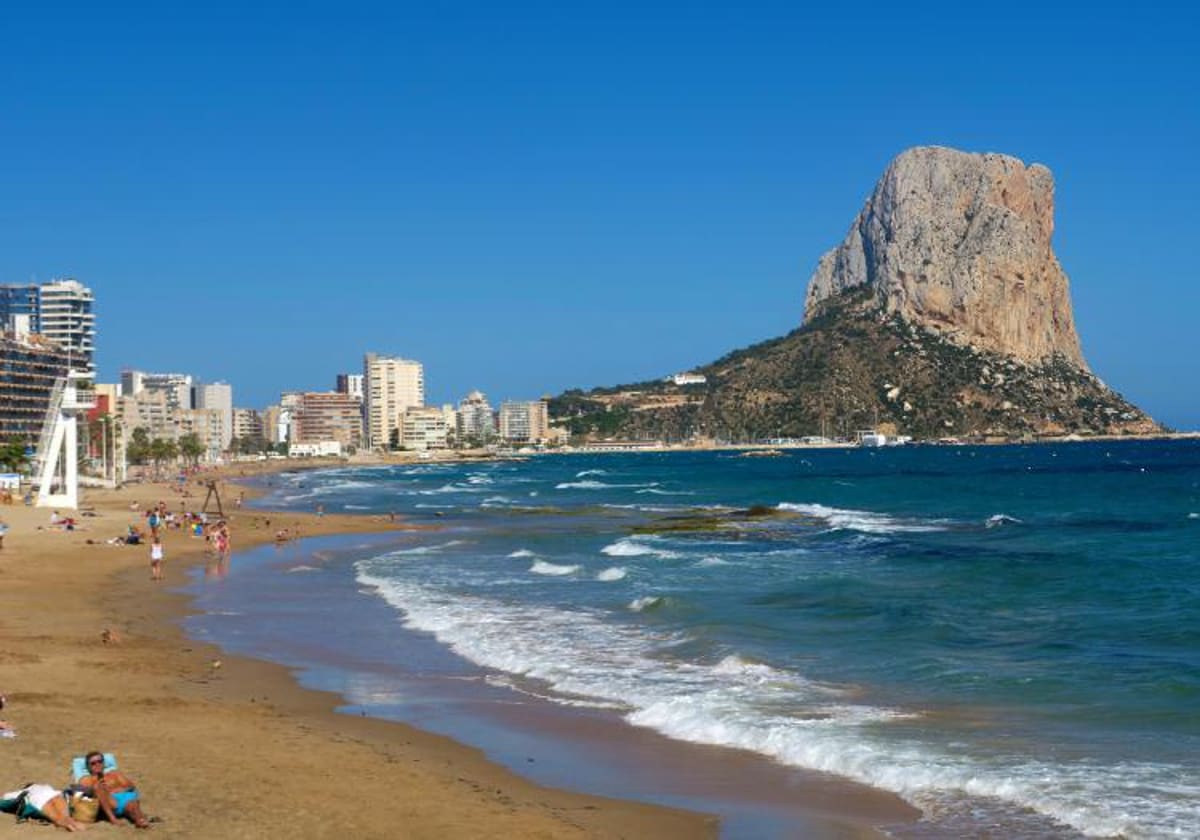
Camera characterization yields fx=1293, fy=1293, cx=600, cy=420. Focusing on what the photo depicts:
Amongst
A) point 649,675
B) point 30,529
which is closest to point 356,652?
point 649,675

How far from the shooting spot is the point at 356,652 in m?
21.1

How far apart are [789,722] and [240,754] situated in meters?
6.16

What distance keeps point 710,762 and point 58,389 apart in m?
48.0

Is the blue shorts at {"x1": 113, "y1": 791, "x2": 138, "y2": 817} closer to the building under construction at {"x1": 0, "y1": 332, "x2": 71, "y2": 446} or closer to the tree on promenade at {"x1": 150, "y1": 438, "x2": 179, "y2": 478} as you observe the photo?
the building under construction at {"x1": 0, "y1": 332, "x2": 71, "y2": 446}

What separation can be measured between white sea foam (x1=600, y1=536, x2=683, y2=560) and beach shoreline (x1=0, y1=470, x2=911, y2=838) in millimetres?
17688

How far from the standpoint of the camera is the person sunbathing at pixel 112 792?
1012 cm

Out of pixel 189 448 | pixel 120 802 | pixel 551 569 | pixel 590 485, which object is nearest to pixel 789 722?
pixel 120 802

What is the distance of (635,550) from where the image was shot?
40438 millimetres

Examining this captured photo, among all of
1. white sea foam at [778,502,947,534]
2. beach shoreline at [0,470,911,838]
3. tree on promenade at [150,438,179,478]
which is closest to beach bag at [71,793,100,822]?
beach shoreline at [0,470,911,838]

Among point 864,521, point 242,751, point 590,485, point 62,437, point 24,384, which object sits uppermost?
point 24,384

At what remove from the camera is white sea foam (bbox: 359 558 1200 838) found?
11.5m

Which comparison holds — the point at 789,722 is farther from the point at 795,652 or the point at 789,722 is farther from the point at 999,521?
the point at 999,521

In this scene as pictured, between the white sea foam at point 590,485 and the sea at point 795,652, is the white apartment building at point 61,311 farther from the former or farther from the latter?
the sea at point 795,652

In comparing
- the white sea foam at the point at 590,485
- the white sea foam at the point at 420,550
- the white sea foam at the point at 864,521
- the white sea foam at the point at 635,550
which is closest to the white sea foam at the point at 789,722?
the white sea foam at the point at 635,550
